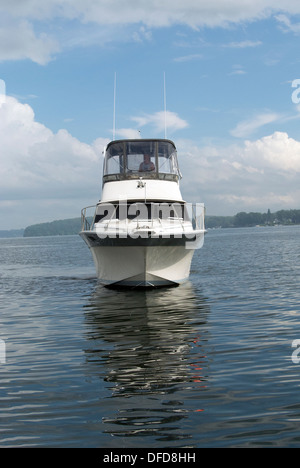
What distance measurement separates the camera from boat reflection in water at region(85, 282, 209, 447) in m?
5.99

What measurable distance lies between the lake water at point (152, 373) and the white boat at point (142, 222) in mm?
1681

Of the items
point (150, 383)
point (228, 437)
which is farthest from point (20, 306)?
point (228, 437)

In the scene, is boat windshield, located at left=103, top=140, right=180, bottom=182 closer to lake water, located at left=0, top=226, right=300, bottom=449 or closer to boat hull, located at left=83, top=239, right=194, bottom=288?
boat hull, located at left=83, top=239, right=194, bottom=288

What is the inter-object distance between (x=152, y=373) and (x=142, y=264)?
889cm

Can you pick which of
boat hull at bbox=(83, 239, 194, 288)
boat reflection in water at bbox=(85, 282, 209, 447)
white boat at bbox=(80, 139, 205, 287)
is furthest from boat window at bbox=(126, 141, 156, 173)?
boat reflection in water at bbox=(85, 282, 209, 447)

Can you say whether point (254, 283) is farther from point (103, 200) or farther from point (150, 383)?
point (150, 383)

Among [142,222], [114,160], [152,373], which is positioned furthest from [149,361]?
[114,160]

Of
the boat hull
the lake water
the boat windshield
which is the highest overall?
the boat windshield

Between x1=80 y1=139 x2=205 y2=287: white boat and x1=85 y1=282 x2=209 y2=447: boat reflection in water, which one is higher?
x1=80 y1=139 x2=205 y2=287: white boat

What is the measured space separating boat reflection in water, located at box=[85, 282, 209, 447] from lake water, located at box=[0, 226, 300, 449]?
2cm

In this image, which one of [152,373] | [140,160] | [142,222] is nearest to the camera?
[152,373]

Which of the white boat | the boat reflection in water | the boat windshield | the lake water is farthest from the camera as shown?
the boat windshield

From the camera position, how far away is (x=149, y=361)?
8703 mm

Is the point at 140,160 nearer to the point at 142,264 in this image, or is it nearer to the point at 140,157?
the point at 140,157
